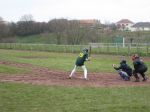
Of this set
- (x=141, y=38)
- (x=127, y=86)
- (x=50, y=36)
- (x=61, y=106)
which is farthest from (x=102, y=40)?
(x=61, y=106)

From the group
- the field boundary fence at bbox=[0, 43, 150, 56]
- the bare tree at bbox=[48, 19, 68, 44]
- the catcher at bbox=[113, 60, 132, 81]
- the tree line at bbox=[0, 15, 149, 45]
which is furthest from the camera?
the bare tree at bbox=[48, 19, 68, 44]

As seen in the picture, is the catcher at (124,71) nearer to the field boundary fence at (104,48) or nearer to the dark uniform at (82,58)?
the dark uniform at (82,58)

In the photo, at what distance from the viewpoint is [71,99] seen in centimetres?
1175

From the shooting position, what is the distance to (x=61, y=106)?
10602mm

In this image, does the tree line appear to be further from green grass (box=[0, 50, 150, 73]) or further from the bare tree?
green grass (box=[0, 50, 150, 73])

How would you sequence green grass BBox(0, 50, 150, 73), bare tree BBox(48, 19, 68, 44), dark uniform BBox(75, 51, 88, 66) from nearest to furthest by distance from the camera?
dark uniform BBox(75, 51, 88, 66)
green grass BBox(0, 50, 150, 73)
bare tree BBox(48, 19, 68, 44)

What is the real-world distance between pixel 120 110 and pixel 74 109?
1.28 metres

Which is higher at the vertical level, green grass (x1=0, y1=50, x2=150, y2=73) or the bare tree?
the bare tree

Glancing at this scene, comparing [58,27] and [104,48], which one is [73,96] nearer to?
[104,48]

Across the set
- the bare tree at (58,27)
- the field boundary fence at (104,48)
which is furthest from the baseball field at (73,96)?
the bare tree at (58,27)

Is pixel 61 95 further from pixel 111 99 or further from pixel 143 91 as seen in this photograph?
pixel 143 91

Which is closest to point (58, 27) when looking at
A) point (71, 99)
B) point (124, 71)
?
point (124, 71)

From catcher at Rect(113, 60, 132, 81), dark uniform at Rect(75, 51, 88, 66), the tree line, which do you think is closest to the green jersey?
dark uniform at Rect(75, 51, 88, 66)

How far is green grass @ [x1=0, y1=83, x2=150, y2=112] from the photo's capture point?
1032 centimetres
